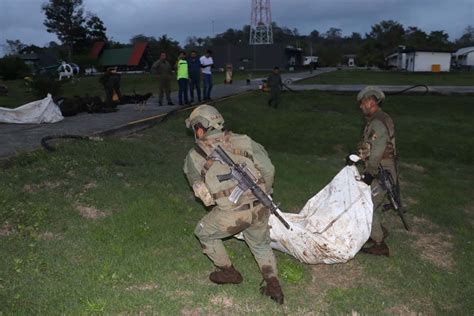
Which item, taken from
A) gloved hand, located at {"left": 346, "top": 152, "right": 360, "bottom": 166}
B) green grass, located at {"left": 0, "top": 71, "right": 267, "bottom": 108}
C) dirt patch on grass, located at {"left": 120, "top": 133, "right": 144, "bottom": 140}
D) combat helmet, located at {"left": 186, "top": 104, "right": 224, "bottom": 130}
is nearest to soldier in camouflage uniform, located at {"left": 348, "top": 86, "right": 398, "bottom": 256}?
gloved hand, located at {"left": 346, "top": 152, "right": 360, "bottom": 166}

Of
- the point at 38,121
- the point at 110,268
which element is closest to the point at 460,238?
the point at 110,268

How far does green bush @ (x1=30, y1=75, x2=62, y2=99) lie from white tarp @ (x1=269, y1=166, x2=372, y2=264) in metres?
16.2

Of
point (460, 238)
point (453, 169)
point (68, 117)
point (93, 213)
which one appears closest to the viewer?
point (93, 213)

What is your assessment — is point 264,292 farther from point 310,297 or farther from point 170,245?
point 170,245

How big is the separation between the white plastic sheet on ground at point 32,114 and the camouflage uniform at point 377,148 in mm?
10187

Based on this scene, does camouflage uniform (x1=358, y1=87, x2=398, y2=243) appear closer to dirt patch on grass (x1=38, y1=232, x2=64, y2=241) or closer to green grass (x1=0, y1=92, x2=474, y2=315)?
green grass (x1=0, y1=92, x2=474, y2=315)

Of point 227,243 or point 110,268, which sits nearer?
point 110,268

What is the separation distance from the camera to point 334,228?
16.6 feet

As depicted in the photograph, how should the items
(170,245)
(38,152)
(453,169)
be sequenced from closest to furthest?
(170,245) < (38,152) < (453,169)

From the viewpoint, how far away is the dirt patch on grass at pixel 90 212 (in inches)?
248

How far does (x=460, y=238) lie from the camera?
6.90 meters

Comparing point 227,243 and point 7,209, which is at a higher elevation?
point 7,209

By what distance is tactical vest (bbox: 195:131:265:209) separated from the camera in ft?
14.0

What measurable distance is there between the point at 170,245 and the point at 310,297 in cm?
188
